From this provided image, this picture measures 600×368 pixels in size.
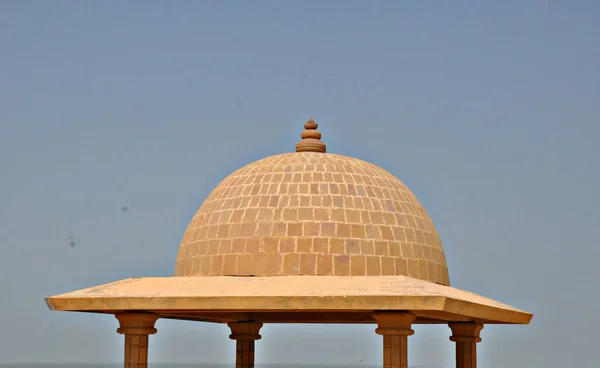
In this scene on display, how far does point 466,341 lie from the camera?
31016 millimetres

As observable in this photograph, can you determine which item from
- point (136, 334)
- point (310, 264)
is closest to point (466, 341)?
point (310, 264)

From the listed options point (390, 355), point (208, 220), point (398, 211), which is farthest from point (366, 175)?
point (390, 355)

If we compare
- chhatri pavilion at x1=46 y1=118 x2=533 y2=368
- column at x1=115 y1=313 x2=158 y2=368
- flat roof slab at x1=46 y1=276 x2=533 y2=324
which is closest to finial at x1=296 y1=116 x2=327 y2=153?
chhatri pavilion at x1=46 y1=118 x2=533 y2=368

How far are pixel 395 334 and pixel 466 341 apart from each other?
6311 mm

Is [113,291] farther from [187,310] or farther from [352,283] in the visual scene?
[352,283]

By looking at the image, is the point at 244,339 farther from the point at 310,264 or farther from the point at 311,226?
the point at 310,264

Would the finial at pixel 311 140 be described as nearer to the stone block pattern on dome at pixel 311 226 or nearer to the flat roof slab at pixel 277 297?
the stone block pattern on dome at pixel 311 226

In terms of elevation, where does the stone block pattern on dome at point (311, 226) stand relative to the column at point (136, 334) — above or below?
above

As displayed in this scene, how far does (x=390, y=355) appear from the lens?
2530cm

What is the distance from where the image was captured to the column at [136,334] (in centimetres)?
2666

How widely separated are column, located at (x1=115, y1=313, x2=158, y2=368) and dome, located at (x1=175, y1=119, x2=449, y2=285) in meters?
2.37

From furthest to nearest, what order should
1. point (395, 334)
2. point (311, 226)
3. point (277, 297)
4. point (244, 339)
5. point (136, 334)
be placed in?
point (244, 339) < point (311, 226) < point (136, 334) < point (395, 334) < point (277, 297)

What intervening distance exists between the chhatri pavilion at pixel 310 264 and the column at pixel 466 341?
0.08 feet

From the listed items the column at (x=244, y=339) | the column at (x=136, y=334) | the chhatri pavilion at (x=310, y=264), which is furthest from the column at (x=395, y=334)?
the column at (x=244, y=339)
